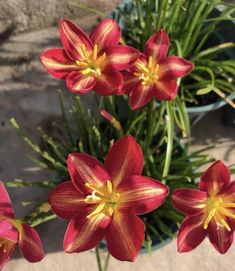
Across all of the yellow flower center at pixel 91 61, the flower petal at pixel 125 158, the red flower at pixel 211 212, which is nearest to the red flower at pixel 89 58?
the yellow flower center at pixel 91 61

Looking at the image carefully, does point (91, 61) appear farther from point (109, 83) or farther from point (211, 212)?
point (211, 212)

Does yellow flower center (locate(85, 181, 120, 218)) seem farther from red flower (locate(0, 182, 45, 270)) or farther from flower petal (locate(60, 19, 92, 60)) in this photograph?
flower petal (locate(60, 19, 92, 60))

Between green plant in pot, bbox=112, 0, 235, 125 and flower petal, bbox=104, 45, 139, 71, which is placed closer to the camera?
flower petal, bbox=104, 45, 139, 71

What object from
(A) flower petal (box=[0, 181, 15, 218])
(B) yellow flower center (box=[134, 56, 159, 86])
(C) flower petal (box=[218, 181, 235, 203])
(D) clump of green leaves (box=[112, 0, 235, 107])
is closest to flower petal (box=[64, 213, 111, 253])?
(A) flower petal (box=[0, 181, 15, 218])

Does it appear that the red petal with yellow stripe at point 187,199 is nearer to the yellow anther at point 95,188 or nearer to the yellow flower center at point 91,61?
the yellow anther at point 95,188

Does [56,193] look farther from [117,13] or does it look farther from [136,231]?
[117,13]
